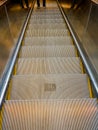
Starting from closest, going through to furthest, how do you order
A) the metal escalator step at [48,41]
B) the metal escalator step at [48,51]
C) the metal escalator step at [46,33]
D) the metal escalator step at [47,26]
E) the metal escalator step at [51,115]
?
the metal escalator step at [51,115] → the metal escalator step at [48,51] → the metal escalator step at [48,41] → the metal escalator step at [46,33] → the metal escalator step at [47,26]

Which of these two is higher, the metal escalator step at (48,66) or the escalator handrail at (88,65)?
the escalator handrail at (88,65)

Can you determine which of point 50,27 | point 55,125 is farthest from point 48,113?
point 50,27

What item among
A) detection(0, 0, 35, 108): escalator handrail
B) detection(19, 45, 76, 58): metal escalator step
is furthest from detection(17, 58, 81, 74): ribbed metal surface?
detection(19, 45, 76, 58): metal escalator step

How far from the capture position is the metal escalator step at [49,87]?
6.43ft

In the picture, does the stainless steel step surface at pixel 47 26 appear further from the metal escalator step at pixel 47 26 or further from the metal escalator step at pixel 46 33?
the metal escalator step at pixel 46 33

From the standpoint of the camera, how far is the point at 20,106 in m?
1.69

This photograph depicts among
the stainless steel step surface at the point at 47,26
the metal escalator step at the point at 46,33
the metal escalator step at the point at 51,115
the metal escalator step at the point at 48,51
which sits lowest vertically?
the stainless steel step surface at the point at 47,26

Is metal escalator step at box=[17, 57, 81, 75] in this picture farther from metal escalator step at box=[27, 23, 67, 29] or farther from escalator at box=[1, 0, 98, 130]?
metal escalator step at box=[27, 23, 67, 29]

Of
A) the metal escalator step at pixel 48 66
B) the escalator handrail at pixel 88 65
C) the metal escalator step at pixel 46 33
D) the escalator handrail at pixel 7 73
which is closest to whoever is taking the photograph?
the escalator handrail at pixel 7 73

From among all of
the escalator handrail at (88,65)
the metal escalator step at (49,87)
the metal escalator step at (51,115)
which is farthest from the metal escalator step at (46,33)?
the metal escalator step at (51,115)

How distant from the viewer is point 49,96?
1.96m

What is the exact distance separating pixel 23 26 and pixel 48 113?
9.74ft

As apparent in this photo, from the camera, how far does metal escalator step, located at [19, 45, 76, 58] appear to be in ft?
9.87

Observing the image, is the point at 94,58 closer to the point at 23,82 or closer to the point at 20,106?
the point at 23,82
